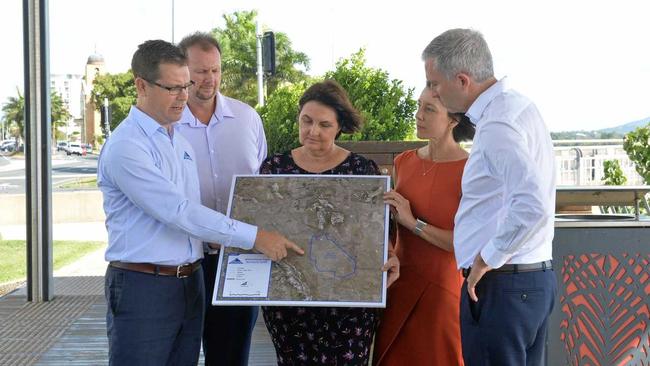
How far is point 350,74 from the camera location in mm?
8945

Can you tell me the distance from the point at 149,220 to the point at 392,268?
2.93 ft

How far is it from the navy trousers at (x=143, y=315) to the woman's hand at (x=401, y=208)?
80 cm

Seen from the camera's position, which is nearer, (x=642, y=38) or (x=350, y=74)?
(x=350, y=74)

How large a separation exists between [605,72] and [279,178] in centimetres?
2543

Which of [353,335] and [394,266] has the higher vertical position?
[394,266]

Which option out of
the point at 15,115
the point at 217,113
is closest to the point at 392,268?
the point at 217,113

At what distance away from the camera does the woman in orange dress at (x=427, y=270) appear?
3.30 m

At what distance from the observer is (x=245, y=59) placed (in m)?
59.2

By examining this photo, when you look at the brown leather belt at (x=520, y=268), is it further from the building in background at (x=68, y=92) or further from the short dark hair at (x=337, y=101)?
the building in background at (x=68, y=92)

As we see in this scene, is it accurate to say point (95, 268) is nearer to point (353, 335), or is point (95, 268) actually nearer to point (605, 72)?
point (353, 335)

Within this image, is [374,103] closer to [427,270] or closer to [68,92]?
[68,92]

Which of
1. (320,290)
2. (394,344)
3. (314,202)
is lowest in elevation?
(394,344)

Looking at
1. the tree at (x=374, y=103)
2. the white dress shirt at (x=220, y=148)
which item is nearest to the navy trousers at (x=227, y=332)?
the white dress shirt at (x=220, y=148)

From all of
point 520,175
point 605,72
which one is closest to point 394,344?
point 520,175
